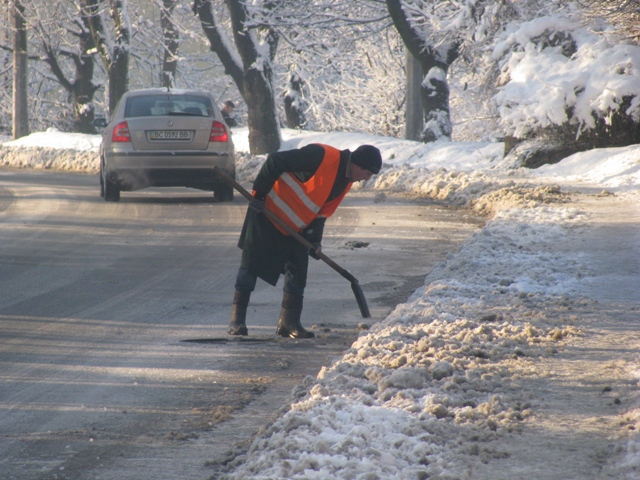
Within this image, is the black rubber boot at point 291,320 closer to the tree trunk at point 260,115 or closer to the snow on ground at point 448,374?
the snow on ground at point 448,374

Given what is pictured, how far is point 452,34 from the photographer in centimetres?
2205

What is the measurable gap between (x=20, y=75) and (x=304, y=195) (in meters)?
28.0

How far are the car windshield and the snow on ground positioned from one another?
5931 mm

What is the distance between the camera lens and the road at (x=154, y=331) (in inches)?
163

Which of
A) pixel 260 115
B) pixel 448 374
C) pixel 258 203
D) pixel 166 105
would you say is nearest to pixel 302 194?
pixel 258 203

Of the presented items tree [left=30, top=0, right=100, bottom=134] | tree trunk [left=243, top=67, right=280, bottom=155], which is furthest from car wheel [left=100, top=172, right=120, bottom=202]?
tree [left=30, top=0, right=100, bottom=134]

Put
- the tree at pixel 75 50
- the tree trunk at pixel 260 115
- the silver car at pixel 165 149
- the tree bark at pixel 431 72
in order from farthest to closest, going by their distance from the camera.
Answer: the tree at pixel 75 50
the tree trunk at pixel 260 115
the tree bark at pixel 431 72
the silver car at pixel 165 149

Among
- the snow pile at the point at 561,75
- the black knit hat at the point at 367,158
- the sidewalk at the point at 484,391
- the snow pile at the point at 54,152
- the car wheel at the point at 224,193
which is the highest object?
the snow pile at the point at 561,75

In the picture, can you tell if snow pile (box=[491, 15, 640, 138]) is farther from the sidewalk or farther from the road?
the sidewalk

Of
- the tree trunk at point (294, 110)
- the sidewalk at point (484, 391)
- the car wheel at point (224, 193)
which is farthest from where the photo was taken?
the tree trunk at point (294, 110)

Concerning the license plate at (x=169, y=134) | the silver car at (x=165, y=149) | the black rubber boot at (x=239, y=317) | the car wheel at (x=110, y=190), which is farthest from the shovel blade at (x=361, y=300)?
the car wheel at (x=110, y=190)

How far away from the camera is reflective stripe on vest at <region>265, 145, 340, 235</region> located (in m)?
6.21

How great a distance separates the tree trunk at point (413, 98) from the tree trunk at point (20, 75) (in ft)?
45.6

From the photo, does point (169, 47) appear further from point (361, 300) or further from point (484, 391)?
point (484, 391)
